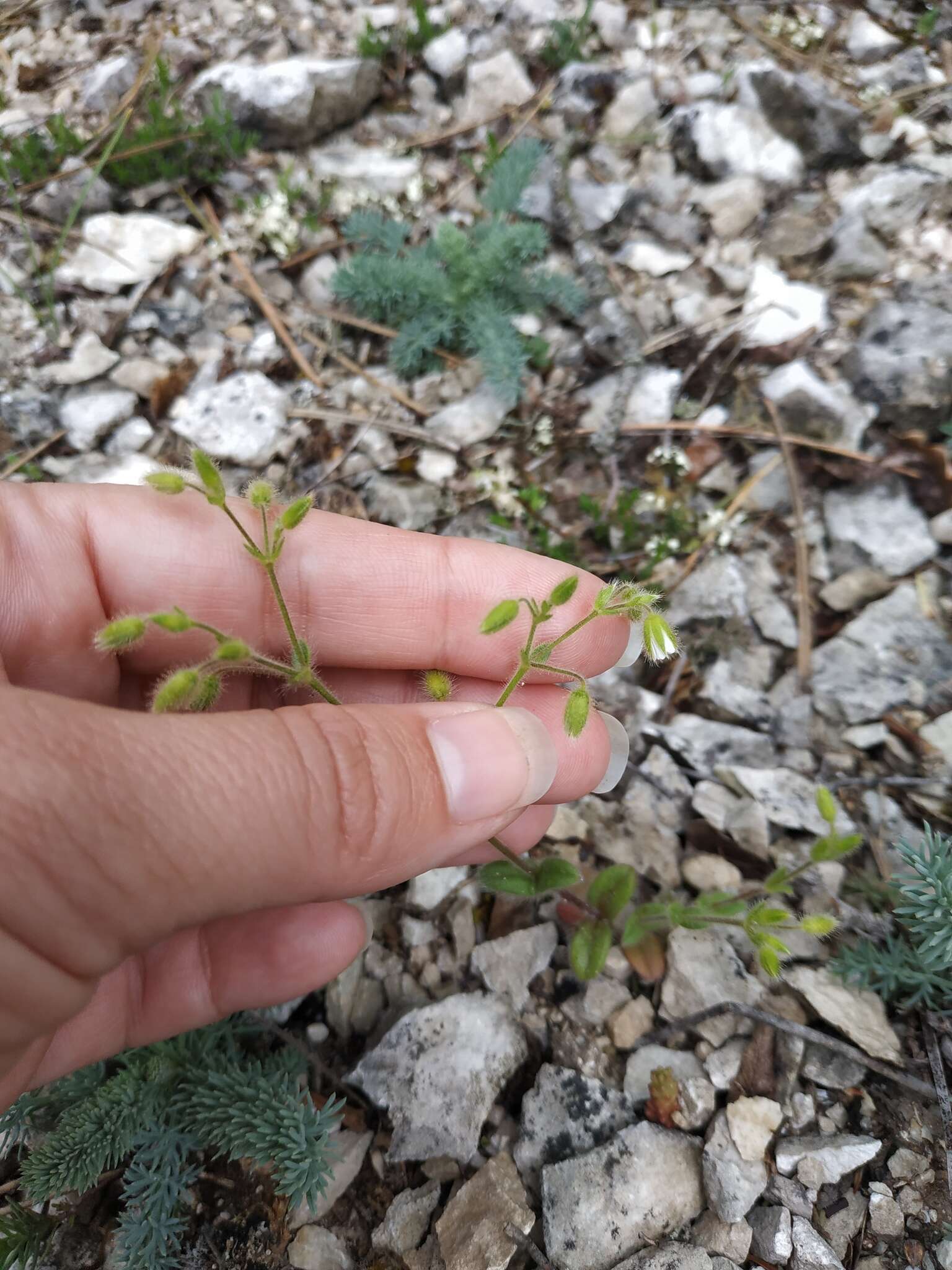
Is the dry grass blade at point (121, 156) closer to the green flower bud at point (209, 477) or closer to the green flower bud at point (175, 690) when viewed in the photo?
the green flower bud at point (209, 477)

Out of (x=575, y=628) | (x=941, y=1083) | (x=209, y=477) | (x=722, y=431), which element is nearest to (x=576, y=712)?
(x=575, y=628)

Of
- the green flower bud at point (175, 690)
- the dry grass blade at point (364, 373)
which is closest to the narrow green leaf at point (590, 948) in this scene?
the green flower bud at point (175, 690)

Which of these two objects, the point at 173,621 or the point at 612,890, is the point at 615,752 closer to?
the point at 612,890

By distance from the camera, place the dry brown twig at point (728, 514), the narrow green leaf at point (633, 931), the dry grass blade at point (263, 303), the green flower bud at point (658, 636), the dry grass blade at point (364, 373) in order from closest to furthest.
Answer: the green flower bud at point (658, 636) < the narrow green leaf at point (633, 931) < the dry brown twig at point (728, 514) < the dry grass blade at point (364, 373) < the dry grass blade at point (263, 303)

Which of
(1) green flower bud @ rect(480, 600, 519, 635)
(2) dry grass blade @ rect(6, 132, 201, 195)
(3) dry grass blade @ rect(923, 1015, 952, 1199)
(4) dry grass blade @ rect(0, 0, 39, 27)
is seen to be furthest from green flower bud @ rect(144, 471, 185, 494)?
(4) dry grass blade @ rect(0, 0, 39, 27)

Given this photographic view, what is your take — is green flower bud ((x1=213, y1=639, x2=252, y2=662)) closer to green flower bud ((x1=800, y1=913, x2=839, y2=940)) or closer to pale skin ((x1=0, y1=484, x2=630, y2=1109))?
pale skin ((x1=0, y1=484, x2=630, y2=1109))

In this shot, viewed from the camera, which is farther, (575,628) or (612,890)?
(612,890)
